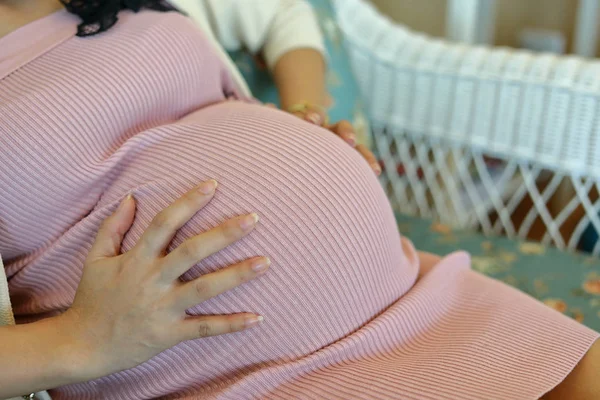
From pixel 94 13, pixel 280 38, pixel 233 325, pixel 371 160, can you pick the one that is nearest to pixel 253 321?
pixel 233 325

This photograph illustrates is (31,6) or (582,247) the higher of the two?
(31,6)

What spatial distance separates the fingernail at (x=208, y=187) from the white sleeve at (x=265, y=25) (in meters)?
0.50

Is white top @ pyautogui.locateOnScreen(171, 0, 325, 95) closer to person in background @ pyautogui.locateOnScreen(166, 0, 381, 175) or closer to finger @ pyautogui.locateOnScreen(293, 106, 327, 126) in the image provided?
person in background @ pyautogui.locateOnScreen(166, 0, 381, 175)

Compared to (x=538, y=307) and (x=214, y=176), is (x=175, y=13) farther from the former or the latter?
(x=538, y=307)

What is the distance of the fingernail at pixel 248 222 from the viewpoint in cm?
57

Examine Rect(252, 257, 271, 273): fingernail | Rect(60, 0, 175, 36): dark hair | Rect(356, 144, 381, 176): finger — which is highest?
Rect(60, 0, 175, 36): dark hair

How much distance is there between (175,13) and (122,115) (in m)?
0.20

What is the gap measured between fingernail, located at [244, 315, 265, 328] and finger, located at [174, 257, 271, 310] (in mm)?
37

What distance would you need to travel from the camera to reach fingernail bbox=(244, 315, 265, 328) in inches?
22.5

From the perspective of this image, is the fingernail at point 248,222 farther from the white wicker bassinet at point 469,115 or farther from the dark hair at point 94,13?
the white wicker bassinet at point 469,115

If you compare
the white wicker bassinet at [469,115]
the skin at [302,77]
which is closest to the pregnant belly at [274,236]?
the skin at [302,77]

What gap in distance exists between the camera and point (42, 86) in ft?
2.18

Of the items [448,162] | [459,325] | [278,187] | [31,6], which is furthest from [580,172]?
[31,6]

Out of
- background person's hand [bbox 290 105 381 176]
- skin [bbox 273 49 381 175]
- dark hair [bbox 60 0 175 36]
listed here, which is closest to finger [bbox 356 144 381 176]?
background person's hand [bbox 290 105 381 176]
